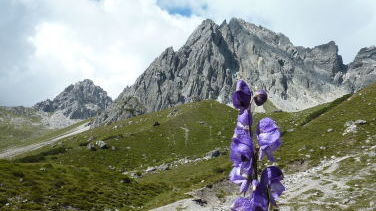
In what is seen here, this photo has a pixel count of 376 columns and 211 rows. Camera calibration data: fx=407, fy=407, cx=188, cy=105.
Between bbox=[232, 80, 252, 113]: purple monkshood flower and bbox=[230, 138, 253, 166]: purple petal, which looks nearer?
bbox=[230, 138, 253, 166]: purple petal

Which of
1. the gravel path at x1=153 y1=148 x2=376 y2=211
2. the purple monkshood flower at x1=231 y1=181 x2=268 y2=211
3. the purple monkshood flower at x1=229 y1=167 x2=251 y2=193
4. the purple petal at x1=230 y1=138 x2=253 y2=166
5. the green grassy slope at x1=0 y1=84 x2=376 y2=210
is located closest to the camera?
the purple monkshood flower at x1=231 y1=181 x2=268 y2=211

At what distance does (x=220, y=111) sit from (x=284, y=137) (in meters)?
53.2

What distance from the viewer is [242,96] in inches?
159

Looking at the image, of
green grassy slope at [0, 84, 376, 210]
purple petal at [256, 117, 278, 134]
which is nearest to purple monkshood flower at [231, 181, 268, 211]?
purple petal at [256, 117, 278, 134]

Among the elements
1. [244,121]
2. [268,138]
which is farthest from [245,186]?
[244,121]

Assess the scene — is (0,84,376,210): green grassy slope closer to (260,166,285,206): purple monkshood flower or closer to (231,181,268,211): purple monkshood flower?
(260,166,285,206): purple monkshood flower

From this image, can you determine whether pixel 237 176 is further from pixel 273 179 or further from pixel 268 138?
pixel 268 138

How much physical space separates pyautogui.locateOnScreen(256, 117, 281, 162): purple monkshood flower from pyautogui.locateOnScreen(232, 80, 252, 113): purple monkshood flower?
0.24 m

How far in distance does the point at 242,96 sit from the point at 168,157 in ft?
263

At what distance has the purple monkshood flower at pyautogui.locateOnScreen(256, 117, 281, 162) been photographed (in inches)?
153

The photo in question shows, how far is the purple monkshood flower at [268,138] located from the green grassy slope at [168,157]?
2204cm

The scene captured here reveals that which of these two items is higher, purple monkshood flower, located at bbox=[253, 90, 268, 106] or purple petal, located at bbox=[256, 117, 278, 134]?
purple monkshood flower, located at bbox=[253, 90, 268, 106]

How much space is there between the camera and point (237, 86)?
402 centimetres

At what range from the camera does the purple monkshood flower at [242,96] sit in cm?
402
